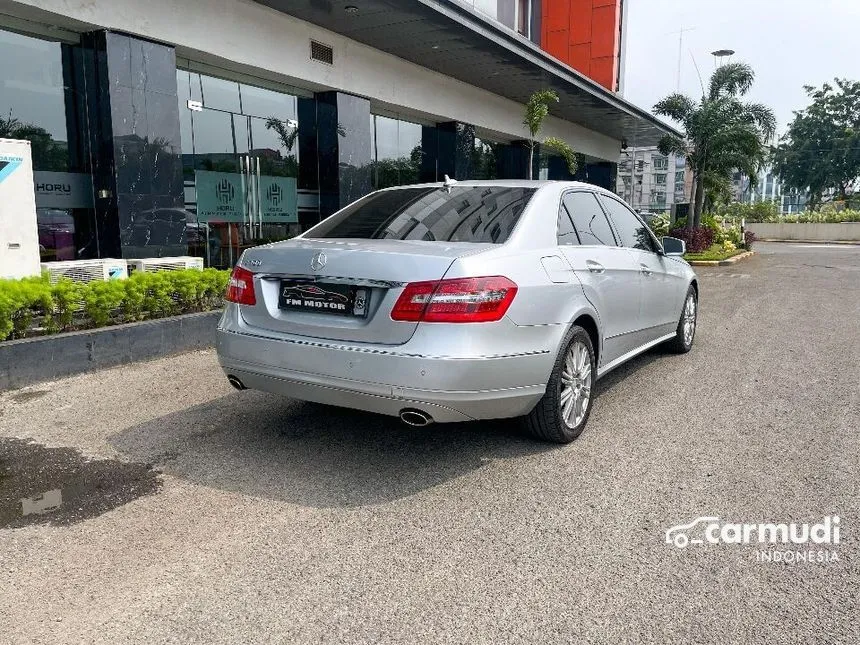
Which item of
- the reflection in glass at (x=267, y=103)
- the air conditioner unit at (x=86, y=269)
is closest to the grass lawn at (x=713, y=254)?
the reflection in glass at (x=267, y=103)

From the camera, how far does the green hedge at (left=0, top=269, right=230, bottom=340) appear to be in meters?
5.64

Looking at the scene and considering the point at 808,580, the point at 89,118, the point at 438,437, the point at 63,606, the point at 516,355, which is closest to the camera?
the point at 63,606

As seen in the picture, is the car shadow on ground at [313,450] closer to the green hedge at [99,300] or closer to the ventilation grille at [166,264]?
the green hedge at [99,300]

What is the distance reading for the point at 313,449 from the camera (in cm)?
411

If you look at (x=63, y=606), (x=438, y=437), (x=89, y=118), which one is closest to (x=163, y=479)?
(x=63, y=606)

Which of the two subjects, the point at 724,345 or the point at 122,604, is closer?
the point at 122,604

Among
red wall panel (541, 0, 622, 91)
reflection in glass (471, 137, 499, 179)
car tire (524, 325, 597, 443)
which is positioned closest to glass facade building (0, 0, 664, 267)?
reflection in glass (471, 137, 499, 179)

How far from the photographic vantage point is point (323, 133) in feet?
43.8

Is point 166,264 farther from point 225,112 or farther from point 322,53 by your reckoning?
point 322,53

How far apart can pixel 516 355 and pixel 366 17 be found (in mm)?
10092

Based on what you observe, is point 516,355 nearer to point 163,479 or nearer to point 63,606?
point 163,479

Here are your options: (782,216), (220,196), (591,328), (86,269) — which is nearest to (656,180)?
(782,216)

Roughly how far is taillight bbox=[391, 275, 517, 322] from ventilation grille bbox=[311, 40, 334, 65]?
10.4 m

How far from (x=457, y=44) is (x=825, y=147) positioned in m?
61.9
